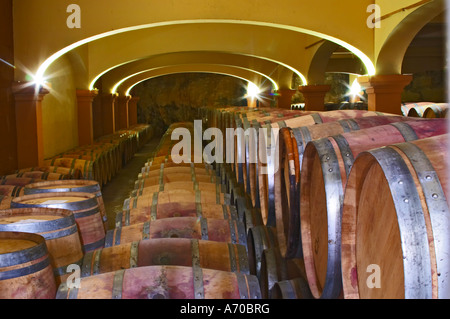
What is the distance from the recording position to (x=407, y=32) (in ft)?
25.7

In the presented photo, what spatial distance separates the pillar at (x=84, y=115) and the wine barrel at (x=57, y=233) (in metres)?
10.3

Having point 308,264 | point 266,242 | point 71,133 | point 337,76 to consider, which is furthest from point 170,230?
point 337,76

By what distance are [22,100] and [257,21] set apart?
4321 millimetres

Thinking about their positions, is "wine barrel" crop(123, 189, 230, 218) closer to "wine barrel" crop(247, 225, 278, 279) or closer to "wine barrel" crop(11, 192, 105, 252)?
"wine barrel" crop(11, 192, 105, 252)

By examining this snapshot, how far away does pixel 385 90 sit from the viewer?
28.6ft

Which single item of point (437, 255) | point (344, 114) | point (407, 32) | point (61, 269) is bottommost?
point (61, 269)

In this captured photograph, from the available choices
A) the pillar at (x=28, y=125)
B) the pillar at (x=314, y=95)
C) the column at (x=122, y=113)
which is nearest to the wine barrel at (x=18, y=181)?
the pillar at (x=28, y=125)

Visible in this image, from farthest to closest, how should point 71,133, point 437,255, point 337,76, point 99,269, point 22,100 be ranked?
point 337,76, point 71,133, point 22,100, point 99,269, point 437,255

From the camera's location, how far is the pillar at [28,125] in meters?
8.59

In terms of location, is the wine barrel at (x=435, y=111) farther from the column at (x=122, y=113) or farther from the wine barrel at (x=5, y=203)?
the column at (x=122, y=113)

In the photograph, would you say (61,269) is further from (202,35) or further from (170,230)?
(202,35)

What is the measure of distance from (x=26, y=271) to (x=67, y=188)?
1.93 meters

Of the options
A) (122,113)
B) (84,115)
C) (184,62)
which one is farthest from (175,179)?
(122,113)

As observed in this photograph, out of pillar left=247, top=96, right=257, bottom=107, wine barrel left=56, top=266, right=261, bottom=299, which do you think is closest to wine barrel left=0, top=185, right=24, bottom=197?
wine barrel left=56, top=266, right=261, bottom=299
